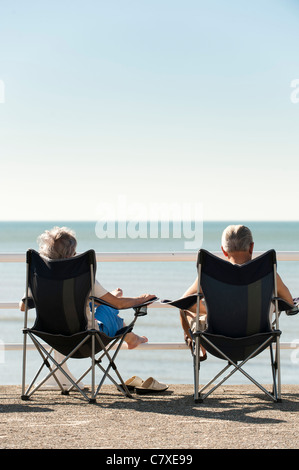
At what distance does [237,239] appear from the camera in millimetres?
3990

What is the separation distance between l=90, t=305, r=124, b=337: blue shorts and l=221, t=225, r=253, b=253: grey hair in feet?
2.43

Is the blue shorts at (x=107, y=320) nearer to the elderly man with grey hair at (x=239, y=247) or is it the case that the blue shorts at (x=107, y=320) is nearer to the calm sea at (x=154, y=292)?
the elderly man with grey hair at (x=239, y=247)

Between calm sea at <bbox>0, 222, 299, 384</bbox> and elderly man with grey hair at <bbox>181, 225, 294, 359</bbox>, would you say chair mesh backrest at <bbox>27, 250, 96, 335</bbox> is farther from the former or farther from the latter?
calm sea at <bbox>0, 222, 299, 384</bbox>

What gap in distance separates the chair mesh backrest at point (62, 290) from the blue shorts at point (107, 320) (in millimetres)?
221

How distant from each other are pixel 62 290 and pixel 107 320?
1.21 ft

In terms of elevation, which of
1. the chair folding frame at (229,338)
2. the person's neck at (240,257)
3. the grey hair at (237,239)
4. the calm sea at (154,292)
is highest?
the grey hair at (237,239)

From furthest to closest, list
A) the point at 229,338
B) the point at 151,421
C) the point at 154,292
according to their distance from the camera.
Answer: the point at 154,292
the point at 229,338
the point at 151,421

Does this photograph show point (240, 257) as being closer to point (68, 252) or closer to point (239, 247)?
point (239, 247)

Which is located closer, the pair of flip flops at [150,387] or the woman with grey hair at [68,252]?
the woman with grey hair at [68,252]

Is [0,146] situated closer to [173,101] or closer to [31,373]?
[173,101]

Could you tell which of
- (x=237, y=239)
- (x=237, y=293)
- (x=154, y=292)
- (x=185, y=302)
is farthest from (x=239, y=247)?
(x=154, y=292)

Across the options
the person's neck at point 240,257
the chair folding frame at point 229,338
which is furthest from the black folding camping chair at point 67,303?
the person's neck at point 240,257

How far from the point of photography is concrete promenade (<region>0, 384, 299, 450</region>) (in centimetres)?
297

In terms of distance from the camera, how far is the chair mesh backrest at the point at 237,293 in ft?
12.6
